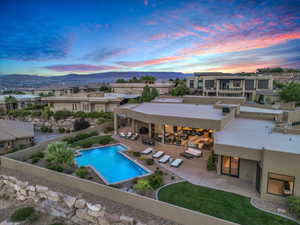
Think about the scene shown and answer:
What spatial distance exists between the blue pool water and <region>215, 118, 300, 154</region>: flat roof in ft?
22.9

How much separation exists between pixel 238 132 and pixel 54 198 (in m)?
14.9

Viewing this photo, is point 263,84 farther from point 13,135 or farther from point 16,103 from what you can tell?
point 16,103

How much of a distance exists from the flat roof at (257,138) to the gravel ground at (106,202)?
6.38 metres

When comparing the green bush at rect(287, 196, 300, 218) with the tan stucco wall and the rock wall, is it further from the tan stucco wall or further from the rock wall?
the rock wall

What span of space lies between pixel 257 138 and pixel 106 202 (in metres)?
11.4

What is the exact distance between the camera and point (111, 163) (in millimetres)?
15711

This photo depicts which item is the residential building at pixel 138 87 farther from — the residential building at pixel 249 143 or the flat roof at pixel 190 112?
the residential building at pixel 249 143

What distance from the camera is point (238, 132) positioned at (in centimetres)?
1433

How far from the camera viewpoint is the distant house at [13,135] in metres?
19.7

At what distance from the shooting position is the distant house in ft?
64.6

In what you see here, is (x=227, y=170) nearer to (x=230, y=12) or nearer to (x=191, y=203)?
(x=191, y=203)

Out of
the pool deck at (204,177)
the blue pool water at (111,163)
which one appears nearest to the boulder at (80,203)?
the blue pool water at (111,163)

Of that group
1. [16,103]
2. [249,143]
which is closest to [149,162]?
[249,143]

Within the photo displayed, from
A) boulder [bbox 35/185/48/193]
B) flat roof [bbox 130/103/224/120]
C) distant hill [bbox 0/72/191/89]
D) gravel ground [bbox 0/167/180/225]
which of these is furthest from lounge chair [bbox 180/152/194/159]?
distant hill [bbox 0/72/191/89]
